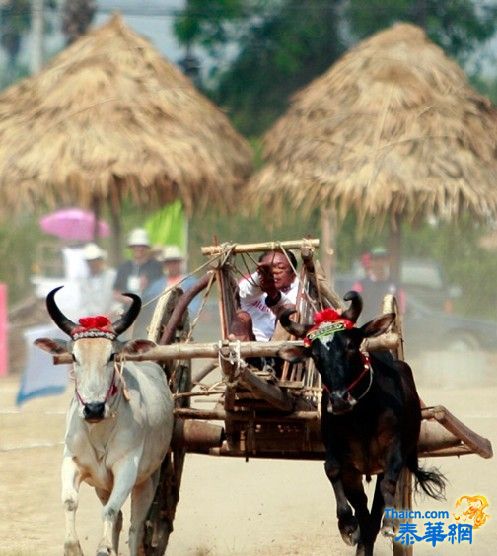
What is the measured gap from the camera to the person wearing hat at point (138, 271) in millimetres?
15992

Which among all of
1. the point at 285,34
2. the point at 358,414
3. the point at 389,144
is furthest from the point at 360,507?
the point at 285,34

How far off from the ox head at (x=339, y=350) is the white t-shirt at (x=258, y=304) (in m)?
1.08

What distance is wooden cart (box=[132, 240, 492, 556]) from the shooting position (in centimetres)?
694

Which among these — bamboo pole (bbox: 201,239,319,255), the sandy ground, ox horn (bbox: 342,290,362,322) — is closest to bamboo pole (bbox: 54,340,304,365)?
ox horn (bbox: 342,290,362,322)

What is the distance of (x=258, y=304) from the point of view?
8.15 m

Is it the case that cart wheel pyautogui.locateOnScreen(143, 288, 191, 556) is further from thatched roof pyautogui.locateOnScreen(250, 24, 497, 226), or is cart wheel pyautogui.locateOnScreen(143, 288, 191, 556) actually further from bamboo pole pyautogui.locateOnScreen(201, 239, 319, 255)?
thatched roof pyautogui.locateOnScreen(250, 24, 497, 226)

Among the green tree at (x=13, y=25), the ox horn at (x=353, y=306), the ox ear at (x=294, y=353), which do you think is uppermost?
the ox horn at (x=353, y=306)

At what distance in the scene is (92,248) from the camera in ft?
53.3

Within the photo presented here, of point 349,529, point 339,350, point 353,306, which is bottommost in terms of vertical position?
point 349,529

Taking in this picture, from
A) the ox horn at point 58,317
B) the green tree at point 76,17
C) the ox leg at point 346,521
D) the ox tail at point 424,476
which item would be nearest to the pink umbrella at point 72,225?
the green tree at point 76,17

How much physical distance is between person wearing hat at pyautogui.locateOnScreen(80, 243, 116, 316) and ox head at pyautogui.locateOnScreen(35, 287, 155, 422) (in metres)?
8.99

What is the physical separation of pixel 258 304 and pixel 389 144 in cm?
931

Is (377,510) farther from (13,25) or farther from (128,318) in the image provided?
(13,25)

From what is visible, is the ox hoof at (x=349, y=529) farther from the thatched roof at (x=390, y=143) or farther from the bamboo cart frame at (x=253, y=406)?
the thatched roof at (x=390, y=143)
